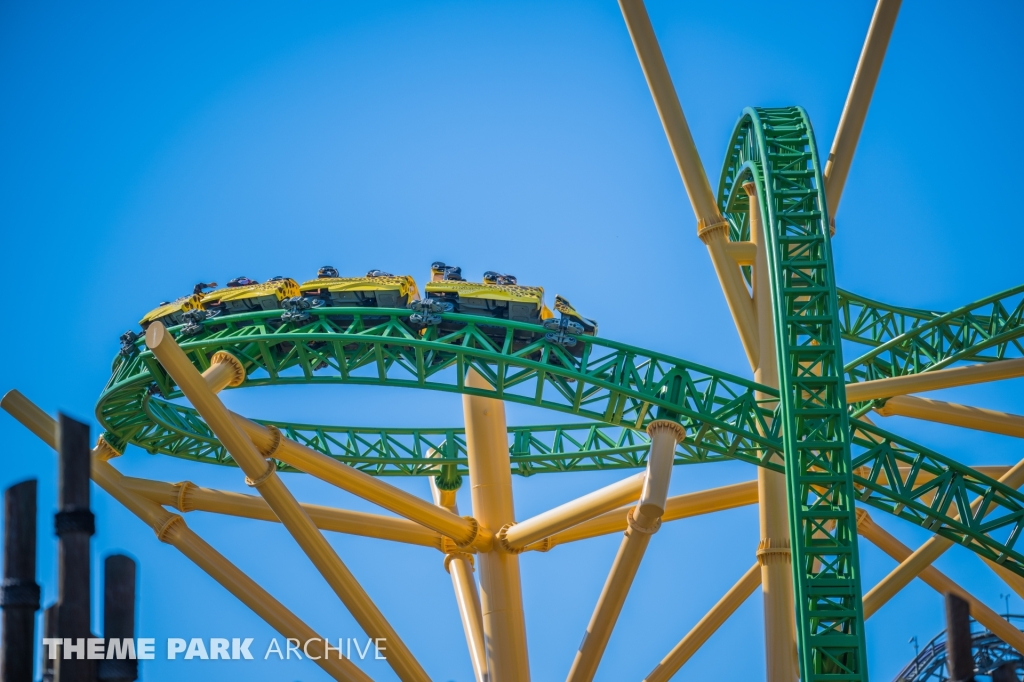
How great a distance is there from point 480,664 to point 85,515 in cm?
1200

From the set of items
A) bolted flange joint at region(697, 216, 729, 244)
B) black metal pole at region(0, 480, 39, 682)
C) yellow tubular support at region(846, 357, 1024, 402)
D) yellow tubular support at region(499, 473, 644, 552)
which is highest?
bolted flange joint at region(697, 216, 729, 244)

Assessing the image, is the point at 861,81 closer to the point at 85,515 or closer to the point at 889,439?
the point at 889,439

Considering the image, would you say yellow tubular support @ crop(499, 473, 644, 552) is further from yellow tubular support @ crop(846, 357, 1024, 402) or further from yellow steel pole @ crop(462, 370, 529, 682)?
yellow tubular support @ crop(846, 357, 1024, 402)

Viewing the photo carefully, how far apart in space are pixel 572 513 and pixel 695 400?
180 cm

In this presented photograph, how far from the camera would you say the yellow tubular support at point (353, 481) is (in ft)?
55.8

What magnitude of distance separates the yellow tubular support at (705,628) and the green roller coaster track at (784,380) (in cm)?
83

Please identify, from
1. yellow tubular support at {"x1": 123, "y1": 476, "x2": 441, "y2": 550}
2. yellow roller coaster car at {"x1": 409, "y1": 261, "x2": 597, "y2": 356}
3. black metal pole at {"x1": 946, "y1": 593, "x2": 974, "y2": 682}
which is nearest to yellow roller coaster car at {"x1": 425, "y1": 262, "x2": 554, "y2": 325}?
yellow roller coaster car at {"x1": 409, "y1": 261, "x2": 597, "y2": 356}

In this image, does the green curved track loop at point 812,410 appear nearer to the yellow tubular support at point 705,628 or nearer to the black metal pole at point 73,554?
the yellow tubular support at point 705,628

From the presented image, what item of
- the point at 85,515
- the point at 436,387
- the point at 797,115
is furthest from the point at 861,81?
the point at 85,515

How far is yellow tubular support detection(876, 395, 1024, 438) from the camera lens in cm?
1783

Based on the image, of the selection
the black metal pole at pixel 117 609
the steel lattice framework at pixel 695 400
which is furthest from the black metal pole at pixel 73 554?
the steel lattice framework at pixel 695 400

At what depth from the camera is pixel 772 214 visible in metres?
16.2

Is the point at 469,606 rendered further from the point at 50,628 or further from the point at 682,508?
the point at 50,628

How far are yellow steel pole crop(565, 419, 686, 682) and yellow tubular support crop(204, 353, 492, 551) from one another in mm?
2450
